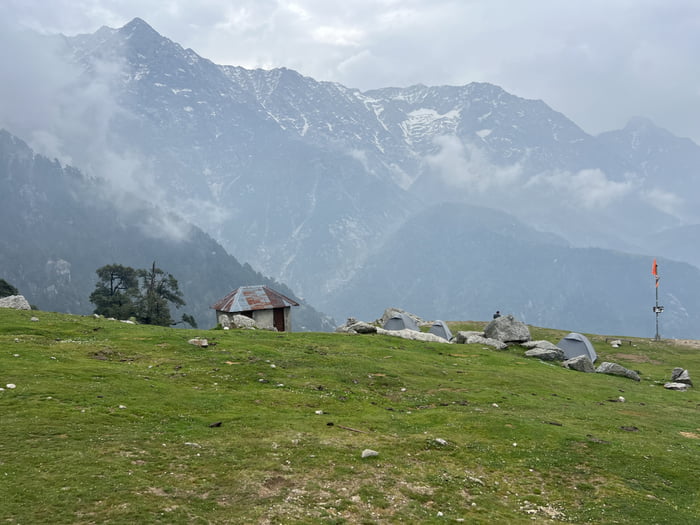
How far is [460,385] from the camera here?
109ft

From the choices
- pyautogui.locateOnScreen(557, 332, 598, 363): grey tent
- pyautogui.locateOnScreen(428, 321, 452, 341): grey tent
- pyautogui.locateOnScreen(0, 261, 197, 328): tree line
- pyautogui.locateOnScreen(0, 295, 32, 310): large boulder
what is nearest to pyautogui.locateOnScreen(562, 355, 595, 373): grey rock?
pyautogui.locateOnScreen(557, 332, 598, 363): grey tent

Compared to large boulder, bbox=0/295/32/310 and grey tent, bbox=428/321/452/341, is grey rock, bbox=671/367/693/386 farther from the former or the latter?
large boulder, bbox=0/295/32/310

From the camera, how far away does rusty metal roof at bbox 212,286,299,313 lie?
69.4m

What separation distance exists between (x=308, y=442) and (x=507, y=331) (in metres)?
50.4

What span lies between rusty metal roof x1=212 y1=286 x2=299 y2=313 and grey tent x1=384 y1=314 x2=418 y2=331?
52.4 ft

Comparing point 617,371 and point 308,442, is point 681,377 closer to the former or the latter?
point 617,371

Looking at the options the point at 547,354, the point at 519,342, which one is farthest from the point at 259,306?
the point at 547,354

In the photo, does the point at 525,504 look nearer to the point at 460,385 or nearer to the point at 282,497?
the point at 282,497

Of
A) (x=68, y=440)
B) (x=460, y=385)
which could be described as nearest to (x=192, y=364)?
(x=68, y=440)

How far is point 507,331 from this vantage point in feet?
211

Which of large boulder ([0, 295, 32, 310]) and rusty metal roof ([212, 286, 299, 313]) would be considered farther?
rusty metal roof ([212, 286, 299, 313])

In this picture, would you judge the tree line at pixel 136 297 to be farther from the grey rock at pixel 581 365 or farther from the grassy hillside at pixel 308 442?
the grey rock at pixel 581 365

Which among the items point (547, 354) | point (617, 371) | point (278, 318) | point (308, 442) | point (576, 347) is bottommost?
point (617, 371)

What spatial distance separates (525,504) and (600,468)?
547 centimetres
